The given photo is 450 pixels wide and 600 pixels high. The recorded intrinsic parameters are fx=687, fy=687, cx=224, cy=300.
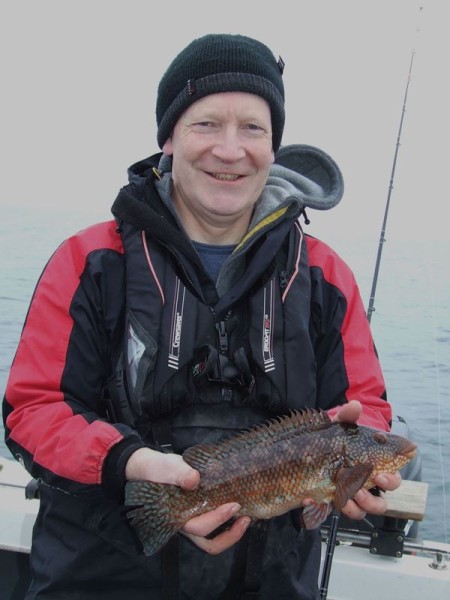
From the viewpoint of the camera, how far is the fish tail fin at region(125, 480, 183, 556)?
2729 mm

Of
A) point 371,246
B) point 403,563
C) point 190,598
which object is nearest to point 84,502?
point 190,598

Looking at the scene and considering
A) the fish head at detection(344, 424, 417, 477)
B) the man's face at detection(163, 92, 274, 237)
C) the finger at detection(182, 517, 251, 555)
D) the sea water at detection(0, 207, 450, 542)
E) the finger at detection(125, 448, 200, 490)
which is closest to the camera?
the finger at detection(125, 448, 200, 490)

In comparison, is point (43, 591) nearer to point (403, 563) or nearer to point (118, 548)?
point (118, 548)

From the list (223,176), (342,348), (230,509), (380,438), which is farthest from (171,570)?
(223,176)

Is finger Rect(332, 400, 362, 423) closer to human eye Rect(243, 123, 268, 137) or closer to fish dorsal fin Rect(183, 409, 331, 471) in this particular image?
fish dorsal fin Rect(183, 409, 331, 471)

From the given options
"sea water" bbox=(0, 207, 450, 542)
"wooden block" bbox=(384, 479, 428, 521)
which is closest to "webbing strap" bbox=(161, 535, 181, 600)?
"wooden block" bbox=(384, 479, 428, 521)

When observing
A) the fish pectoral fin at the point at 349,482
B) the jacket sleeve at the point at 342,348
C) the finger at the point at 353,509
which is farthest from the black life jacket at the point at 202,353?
the finger at the point at 353,509

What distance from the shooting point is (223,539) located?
9.15ft

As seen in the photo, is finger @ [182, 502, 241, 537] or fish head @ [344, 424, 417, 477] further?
fish head @ [344, 424, 417, 477]

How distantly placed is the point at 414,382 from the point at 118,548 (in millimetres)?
9794

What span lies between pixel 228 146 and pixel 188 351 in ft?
3.05

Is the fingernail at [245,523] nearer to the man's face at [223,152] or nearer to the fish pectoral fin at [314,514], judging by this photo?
the fish pectoral fin at [314,514]

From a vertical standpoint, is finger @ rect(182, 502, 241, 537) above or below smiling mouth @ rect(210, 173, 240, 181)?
below

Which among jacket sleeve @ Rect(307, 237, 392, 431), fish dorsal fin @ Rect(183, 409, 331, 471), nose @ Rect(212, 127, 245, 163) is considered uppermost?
nose @ Rect(212, 127, 245, 163)
